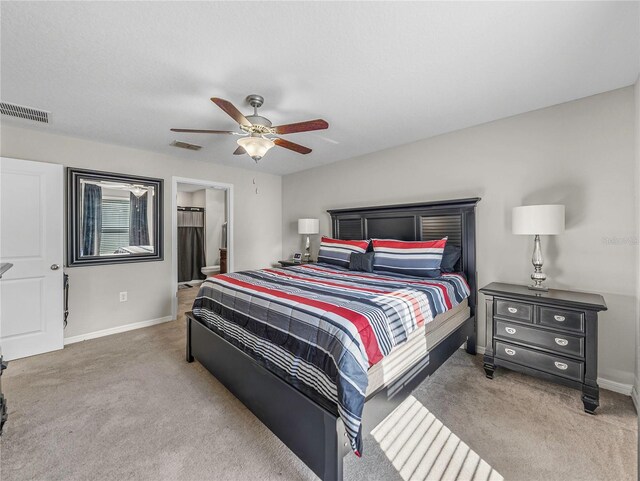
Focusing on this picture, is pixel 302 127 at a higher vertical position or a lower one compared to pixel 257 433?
higher

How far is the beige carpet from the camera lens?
5.03 feet

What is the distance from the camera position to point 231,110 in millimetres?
1975

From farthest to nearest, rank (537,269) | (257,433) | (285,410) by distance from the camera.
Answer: (537,269) → (257,433) → (285,410)

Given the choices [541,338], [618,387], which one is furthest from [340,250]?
[618,387]

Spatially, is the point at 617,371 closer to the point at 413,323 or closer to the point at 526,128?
the point at 413,323

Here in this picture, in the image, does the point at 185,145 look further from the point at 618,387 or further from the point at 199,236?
the point at 618,387

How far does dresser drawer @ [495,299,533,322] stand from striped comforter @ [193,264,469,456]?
1.11ft

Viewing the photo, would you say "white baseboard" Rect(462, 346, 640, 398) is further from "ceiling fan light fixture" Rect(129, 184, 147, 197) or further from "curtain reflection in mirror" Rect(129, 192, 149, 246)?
"ceiling fan light fixture" Rect(129, 184, 147, 197)

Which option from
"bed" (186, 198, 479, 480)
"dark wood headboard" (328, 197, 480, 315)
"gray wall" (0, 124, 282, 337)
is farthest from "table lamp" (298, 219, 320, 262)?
"bed" (186, 198, 479, 480)

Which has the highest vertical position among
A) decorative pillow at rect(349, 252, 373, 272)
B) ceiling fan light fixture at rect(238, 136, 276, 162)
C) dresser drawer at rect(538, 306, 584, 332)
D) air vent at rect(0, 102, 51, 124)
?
air vent at rect(0, 102, 51, 124)

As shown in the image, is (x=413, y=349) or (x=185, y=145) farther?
(x=185, y=145)

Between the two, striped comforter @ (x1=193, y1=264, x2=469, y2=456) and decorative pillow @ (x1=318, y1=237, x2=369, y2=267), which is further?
decorative pillow @ (x1=318, y1=237, x2=369, y2=267)

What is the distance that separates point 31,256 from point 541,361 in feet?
16.3

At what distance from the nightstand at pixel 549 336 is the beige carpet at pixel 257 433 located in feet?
0.59
